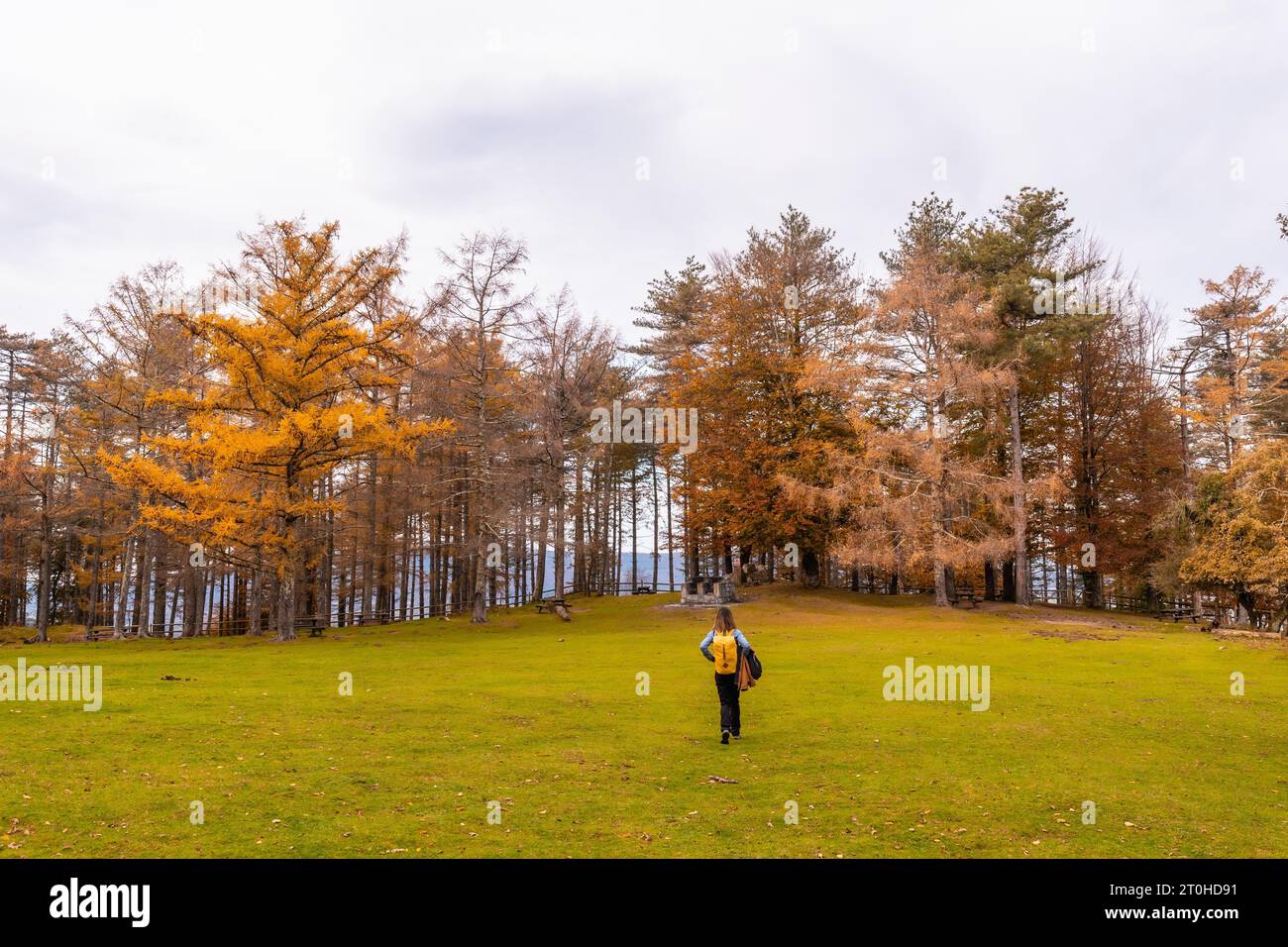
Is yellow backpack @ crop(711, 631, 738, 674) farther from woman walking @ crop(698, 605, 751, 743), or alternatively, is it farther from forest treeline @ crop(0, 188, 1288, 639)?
forest treeline @ crop(0, 188, 1288, 639)

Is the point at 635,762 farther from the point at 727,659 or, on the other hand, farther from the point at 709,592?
the point at 709,592

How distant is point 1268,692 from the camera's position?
51.1 feet

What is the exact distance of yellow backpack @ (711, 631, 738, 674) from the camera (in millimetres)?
11023

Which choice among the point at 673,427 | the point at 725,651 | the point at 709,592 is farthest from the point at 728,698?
the point at 673,427

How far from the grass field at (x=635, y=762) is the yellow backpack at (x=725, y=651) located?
115 cm

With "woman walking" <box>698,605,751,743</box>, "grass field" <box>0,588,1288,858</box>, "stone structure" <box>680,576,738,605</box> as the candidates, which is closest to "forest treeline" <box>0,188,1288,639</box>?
"stone structure" <box>680,576,738,605</box>

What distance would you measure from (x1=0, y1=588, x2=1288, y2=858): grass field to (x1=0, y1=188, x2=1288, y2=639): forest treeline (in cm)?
747

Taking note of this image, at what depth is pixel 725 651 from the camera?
11.0m

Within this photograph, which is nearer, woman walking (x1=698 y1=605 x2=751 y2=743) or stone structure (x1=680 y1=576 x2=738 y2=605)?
woman walking (x1=698 y1=605 x2=751 y2=743)

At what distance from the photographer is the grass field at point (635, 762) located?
727 centimetres

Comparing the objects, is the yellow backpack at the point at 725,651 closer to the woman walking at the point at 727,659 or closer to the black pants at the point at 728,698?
the woman walking at the point at 727,659
